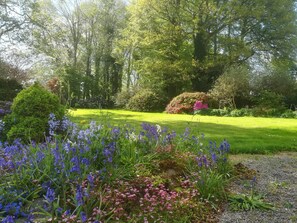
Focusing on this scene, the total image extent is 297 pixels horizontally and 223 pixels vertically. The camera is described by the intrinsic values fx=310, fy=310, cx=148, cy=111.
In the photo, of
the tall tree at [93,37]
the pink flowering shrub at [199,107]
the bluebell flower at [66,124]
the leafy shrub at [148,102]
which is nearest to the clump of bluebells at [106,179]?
the bluebell flower at [66,124]

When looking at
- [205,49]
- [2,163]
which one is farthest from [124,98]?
[2,163]

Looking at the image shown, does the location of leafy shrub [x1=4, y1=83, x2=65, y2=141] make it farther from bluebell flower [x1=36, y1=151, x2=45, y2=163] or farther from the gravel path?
the gravel path

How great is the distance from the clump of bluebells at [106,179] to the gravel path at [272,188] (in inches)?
15.2

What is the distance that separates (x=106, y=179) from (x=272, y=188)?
7.22 ft

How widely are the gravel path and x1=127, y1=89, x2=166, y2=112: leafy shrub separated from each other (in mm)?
17581

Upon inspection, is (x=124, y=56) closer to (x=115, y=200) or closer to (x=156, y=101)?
(x=156, y=101)

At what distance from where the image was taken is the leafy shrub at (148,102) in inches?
936

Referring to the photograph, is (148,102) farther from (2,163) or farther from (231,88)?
(2,163)

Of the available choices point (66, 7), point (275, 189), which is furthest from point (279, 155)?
point (66, 7)

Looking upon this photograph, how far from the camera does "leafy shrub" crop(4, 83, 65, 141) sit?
6273 mm

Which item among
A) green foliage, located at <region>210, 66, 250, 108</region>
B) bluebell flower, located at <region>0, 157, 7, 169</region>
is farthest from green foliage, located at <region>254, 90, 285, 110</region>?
bluebell flower, located at <region>0, 157, 7, 169</region>

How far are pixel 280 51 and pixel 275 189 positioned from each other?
2634 cm

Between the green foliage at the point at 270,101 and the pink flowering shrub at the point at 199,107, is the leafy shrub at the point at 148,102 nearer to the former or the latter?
the pink flowering shrub at the point at 199,107

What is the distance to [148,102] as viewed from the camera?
23844mm
